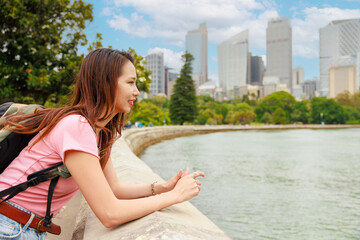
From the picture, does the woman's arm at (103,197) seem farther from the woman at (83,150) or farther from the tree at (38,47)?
the tree at (38,47)

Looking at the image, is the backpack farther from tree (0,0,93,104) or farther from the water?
tree (0,0,93,104)

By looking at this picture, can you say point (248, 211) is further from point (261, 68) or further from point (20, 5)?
point (261, 68)

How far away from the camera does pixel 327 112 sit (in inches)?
2502

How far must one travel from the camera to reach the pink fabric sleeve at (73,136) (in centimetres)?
113

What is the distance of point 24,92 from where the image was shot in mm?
7613

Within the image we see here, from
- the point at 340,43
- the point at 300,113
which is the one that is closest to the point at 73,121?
the point at 300,113

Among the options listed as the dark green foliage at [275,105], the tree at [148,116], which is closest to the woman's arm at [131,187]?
the tree at [148,116]

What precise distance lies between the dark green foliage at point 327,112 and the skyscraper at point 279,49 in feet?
354

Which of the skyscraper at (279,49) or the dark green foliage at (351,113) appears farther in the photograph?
the skyscraper at (279,49)

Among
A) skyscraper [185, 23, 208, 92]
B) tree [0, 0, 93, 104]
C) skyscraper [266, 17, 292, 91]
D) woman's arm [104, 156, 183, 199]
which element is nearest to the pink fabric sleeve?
woman's arm [104, 156, 183, 199]

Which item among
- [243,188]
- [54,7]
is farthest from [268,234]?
[54,7]

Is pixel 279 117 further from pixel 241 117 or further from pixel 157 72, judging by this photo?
pixel 157 72

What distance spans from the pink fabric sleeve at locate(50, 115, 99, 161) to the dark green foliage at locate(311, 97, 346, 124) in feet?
225

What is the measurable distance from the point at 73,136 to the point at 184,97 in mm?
40497
